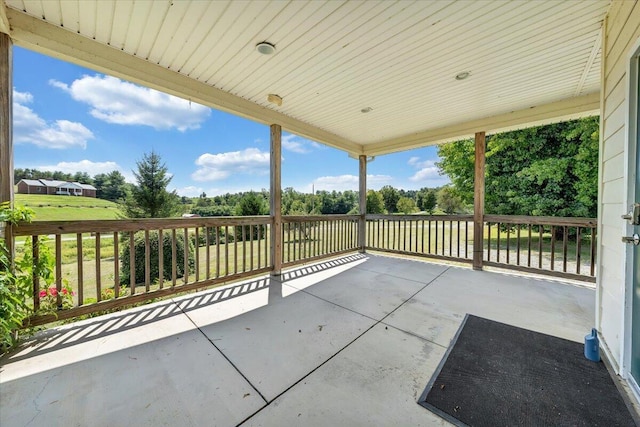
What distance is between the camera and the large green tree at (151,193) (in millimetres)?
7289

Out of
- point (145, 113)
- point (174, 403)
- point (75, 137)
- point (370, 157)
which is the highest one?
point (145, 113)

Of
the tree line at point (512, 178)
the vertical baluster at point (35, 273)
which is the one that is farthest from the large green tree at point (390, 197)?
the vertical baluster at point (35, 273)

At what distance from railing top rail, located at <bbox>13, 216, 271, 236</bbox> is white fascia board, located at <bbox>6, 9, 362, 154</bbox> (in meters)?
1.41

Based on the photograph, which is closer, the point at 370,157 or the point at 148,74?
the point at 148,74

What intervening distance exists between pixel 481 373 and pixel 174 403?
1.87 metres

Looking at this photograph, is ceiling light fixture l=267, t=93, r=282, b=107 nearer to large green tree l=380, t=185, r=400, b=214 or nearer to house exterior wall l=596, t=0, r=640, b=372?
house exterior wall l=596, t=0, r=640, b=372

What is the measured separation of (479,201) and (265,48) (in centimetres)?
389

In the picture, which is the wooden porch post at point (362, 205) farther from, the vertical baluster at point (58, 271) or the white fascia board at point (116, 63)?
the vertical baluster at point (58, 271)

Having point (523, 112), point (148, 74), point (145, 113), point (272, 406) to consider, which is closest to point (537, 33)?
point (523, 112)

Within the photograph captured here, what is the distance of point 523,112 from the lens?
139 inches

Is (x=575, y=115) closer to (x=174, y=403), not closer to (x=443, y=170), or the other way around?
(x=174, y=403)

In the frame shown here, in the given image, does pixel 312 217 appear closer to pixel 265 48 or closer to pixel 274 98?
pixel 274 98

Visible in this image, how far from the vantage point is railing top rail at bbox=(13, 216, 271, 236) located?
1.90m

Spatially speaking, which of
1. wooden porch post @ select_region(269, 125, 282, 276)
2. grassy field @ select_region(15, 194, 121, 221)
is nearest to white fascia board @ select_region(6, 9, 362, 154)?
wooden porch post @ select_region(269, 125, 282, 276)
